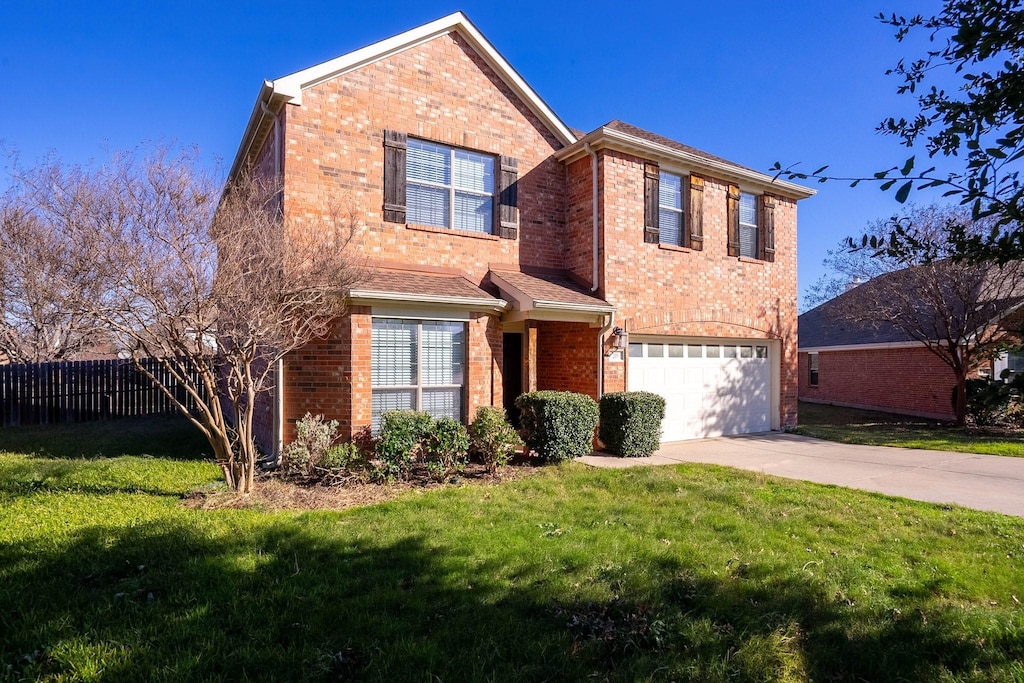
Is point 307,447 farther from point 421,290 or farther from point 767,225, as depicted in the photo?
point 767,225

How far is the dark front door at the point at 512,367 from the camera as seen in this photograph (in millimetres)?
12039

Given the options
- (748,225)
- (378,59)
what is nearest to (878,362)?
(748,225)

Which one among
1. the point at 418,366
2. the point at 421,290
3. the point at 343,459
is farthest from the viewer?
the point at 418,366

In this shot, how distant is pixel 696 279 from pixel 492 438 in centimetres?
642

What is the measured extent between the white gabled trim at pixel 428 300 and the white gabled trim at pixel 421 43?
3.54 m

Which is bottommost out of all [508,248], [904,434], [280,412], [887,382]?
[904,434]

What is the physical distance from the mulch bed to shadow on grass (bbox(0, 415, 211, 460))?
10.1 feet

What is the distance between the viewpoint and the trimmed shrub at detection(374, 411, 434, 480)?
804cm

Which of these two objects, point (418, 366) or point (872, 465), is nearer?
point (418, 366)

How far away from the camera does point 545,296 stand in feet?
32.9

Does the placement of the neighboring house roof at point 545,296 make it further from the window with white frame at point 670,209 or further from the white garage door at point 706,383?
the window with white frame at point 670,209

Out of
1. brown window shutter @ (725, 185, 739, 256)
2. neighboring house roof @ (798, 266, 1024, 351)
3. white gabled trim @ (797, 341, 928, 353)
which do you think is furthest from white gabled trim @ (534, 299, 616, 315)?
white gabled trim @ (797, 341, 928, 353)

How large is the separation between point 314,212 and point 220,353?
3.12 m

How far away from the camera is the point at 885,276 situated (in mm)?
18000
